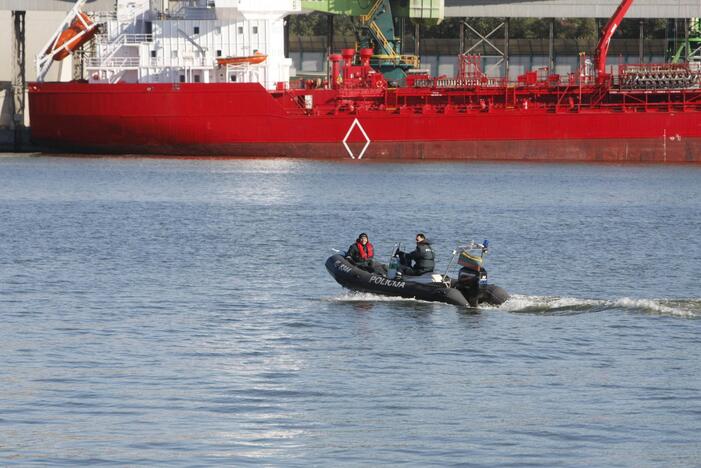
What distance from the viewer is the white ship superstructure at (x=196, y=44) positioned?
61062mm

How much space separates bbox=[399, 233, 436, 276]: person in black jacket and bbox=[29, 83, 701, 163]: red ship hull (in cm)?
3381

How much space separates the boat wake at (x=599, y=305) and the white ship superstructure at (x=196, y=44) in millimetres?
36958

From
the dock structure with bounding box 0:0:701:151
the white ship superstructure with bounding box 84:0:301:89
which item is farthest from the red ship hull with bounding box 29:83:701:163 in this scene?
the dock structure with bounding box 0:0:701:151

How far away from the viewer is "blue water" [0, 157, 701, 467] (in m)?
16.6

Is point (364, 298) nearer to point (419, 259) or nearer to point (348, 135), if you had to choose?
point (419, 259)

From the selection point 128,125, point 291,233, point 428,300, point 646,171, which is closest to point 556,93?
point 646,171

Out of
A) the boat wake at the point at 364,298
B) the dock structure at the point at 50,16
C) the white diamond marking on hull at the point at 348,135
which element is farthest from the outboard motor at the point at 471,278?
the dock structure at the point at 50,16

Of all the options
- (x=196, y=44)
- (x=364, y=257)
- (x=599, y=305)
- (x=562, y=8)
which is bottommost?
(x=599, y=305)

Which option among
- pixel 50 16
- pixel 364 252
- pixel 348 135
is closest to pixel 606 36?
pixel 348 135

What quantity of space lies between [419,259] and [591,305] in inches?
131

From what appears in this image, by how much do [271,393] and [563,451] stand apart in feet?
14.7

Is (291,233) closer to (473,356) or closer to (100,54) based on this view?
(473,356)

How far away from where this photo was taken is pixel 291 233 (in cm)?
3838

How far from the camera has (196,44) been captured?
6147 centimetres
